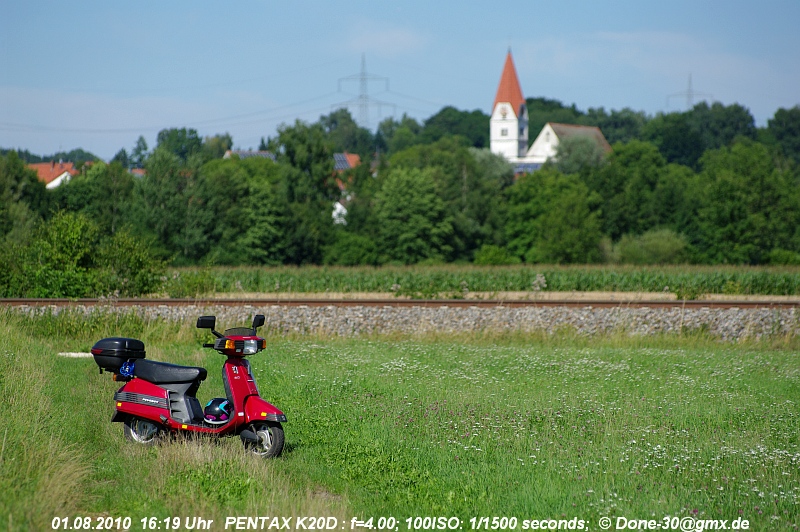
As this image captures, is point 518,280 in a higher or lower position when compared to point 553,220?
lower

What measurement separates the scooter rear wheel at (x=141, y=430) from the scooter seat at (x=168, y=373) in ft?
1.52

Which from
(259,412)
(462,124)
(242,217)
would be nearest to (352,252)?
(242,217)

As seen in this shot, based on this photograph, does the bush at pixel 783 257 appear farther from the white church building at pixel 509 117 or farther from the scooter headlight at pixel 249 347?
the white church building at pixel 509 117

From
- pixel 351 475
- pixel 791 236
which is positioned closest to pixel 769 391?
pixel 351 475

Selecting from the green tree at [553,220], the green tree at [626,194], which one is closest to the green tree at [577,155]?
the green tree at [626,194]

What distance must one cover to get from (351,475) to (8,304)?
48.2 feet

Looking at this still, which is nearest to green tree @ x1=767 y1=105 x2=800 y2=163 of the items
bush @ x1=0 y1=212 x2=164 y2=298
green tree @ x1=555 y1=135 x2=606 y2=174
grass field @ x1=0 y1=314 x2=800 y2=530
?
green tree @ x1=555 y1=135 x2=606 y2=174

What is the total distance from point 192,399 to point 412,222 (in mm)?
57244

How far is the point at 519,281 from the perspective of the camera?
3897 centimetres

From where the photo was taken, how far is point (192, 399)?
8.60m

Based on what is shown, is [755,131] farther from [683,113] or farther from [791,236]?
[791,236]

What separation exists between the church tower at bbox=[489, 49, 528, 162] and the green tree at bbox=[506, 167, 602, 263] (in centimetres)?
7763

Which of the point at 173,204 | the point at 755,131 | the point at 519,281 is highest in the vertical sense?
the point at 755,131

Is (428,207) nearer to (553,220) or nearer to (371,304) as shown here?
(553,220)
